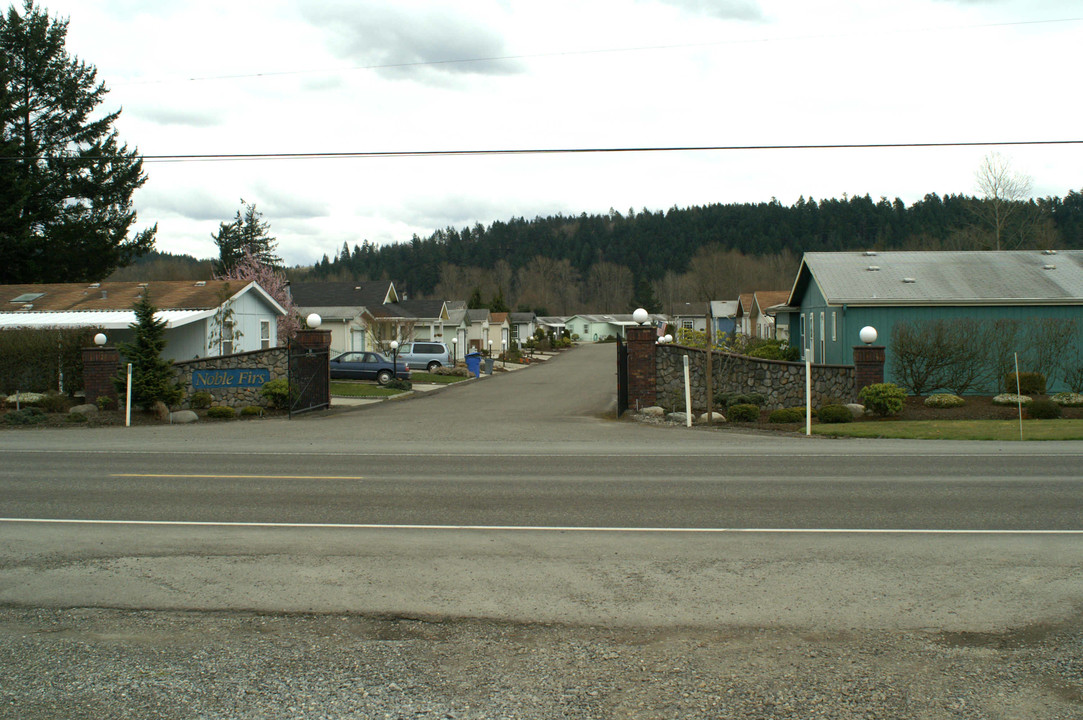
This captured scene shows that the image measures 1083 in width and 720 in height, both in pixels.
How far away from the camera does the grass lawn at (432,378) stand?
37406mm

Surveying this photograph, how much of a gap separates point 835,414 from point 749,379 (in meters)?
3.42

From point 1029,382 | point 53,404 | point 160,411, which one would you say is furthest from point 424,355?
point 1029,382

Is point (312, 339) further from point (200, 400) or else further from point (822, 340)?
point (822, 340)

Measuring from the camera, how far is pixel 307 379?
23.1 metres

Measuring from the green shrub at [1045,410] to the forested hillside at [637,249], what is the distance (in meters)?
84.5

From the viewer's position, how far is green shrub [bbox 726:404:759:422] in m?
19.8

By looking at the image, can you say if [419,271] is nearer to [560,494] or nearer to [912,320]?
[912,320]

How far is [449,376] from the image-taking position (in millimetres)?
41312

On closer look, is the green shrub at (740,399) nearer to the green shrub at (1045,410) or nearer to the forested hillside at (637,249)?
the green shrub at (1045,410)

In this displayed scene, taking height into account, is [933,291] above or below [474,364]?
above

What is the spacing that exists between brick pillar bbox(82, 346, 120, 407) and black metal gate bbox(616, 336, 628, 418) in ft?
45.9

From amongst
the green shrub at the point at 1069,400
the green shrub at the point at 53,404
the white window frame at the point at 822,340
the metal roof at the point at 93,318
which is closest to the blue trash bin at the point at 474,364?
the metal roof at the point at 93,318

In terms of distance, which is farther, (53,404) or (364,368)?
(364,368)

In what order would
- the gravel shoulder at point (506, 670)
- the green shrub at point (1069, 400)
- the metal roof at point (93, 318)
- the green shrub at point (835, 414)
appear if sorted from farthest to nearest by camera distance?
the metal roof at point (93, 318)
the green shrub at point (1069, 400)
the green shrub at point (835, 414)
the gravel shoulder at point (506, 670)
